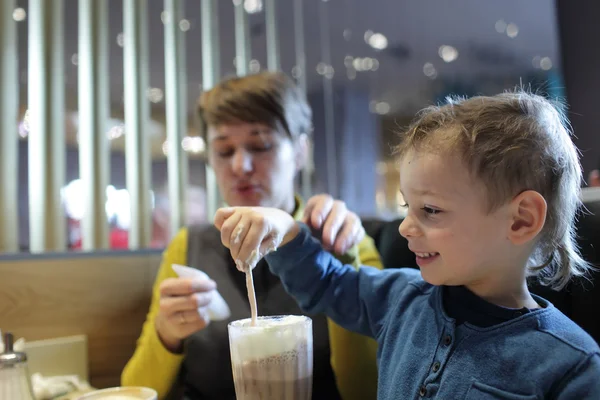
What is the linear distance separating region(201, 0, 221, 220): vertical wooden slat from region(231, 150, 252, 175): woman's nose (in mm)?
1516

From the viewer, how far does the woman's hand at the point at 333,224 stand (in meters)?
1.04

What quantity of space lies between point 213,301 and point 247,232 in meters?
0.40

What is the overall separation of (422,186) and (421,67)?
13.9 feet

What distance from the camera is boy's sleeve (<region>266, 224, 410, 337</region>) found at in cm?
95

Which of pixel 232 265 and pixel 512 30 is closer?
pixel 232 265

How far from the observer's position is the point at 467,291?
31.4 inches

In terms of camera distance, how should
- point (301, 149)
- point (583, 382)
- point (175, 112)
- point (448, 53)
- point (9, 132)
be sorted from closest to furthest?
point (583, 382) → point (301, 149) → point (9, 132) → point (175, 112) → point (448, 53)

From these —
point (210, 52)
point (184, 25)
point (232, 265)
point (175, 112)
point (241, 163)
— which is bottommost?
point (232, 265)

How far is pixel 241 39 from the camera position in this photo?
9.93ft

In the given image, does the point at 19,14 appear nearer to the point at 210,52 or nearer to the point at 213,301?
the point at 210,52

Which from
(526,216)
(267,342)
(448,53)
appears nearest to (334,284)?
(267,342)

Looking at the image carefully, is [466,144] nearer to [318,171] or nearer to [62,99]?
[62,99]

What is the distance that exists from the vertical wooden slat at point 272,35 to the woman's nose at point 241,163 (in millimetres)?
Answer: 2017

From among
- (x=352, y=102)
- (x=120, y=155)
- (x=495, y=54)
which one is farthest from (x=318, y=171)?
(x=495, y=54)
